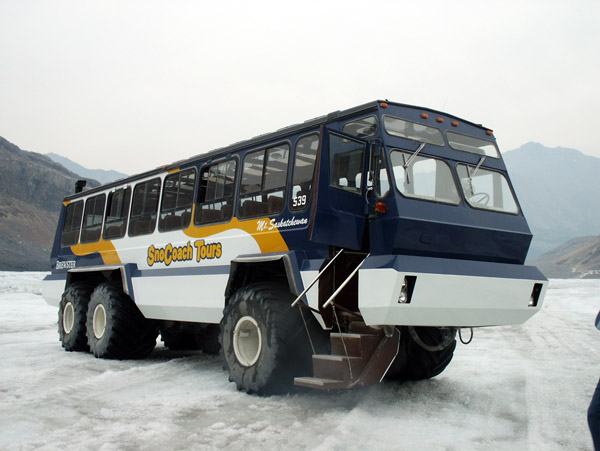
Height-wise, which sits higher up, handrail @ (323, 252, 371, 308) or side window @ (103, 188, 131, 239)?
side window @ (103, 188, 131, 239)

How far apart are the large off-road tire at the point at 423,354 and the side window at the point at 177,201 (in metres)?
3.47

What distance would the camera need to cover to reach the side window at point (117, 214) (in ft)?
33.6

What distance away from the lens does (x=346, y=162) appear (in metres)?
6.19

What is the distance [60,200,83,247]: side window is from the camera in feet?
39.3

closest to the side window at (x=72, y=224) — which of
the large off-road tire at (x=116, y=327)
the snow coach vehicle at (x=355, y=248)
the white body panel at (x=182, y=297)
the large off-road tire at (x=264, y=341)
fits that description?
the large off-road tire at (x=116, y=327)

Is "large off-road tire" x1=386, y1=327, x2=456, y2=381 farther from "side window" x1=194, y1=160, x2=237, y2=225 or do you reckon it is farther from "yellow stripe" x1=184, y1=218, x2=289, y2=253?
"side window" x1=194, y1=160, x2=237, y2=225

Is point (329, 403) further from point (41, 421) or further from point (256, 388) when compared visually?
point (41, 421)

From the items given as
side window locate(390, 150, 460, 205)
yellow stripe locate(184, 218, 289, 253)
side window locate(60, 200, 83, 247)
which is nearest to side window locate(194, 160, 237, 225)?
yellow stripe locate(184, 218, 289, 253)

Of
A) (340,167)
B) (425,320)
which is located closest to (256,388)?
(425,320)

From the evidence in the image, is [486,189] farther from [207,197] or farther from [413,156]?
[207,197]

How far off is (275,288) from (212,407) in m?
1.45

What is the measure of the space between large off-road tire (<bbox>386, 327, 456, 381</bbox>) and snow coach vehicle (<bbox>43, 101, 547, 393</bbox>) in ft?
0.07

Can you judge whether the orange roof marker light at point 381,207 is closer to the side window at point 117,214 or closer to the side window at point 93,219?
the side window at point 117,214

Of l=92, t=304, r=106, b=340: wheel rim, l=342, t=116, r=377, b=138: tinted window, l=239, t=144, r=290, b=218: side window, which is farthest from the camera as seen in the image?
l=92, t=304, r=106, b=340: wheel rim
